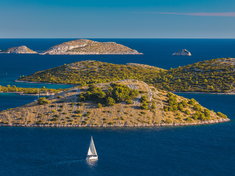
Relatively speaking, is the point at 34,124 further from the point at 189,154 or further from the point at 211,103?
the point at 211,103

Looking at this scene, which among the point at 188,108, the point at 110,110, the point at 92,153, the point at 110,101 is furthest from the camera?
the point at 188,108

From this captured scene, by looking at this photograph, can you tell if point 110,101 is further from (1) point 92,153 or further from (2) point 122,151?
(1) point 92,153

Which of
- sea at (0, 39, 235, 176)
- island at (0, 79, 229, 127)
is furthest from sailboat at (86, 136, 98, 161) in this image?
island at (0, 79, 229, 127)

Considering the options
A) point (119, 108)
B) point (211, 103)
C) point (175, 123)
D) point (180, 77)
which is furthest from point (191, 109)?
→ point (180, 77)

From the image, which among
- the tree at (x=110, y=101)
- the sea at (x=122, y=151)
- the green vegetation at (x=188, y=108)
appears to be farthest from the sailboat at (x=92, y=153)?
the green vegetation at (x=188, y=108)

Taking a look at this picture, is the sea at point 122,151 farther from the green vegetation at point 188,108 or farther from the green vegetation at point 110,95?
the green vegetation at point 110,95

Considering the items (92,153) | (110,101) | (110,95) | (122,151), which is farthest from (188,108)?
(92,153)

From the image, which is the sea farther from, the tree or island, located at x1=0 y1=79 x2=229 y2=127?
the tree
